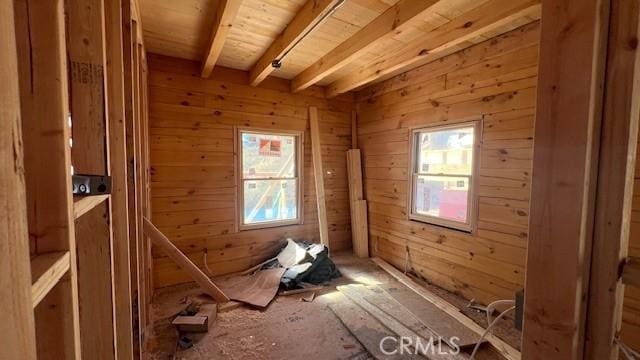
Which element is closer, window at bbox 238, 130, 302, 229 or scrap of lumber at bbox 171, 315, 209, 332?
scrap of lumber at bbox 171, 315, 209, 332

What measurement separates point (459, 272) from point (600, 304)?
2509 mm

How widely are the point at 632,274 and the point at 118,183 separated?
66.8 inches

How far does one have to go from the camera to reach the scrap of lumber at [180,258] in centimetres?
233

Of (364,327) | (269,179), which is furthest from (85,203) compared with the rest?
(269,179)

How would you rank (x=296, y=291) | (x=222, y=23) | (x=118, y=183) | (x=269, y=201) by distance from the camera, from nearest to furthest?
(x=118, y=183), (x=222, y=23), (x=296, y=291), (x=269, y=201)

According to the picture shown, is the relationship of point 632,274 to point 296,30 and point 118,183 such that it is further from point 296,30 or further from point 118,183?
point 296,30

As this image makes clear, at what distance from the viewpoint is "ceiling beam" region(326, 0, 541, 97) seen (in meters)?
1.84

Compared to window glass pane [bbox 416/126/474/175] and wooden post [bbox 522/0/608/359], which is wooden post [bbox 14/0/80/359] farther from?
window glass pane [bbox 416/126/474/175]

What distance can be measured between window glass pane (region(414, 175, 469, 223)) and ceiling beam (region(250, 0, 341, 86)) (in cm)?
212

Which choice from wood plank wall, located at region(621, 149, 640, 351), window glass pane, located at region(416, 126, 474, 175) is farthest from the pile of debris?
wood plank wall, located at region(621, 149, 640, 351)

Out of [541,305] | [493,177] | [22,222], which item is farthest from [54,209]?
[493,177]

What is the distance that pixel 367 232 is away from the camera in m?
4.21

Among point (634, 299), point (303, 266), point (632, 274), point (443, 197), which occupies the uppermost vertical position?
point (632, 274)

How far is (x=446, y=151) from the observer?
3096 millimetres
